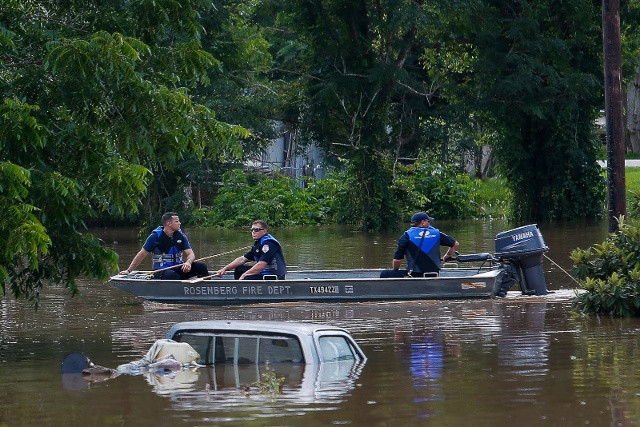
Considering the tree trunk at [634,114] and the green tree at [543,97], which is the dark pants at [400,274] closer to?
the green tree at [543,97]

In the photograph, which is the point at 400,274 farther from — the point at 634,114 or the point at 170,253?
the point at 634,114

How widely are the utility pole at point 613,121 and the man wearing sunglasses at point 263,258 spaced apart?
5.39m

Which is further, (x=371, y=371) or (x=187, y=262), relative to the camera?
(x=187, y=262)

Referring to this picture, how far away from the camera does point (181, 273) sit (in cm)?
2053

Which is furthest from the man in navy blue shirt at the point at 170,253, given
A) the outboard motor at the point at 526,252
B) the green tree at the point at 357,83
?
the green tree at the point at 357,83

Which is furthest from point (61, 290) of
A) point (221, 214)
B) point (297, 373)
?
point (221, 214)

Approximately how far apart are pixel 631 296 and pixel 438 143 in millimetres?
31887

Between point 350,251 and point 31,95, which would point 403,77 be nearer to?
point 350,251

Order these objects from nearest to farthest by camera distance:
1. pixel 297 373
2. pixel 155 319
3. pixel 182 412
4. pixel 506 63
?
pixel 182 412 → pixel 297 373 → pixel 155 319 → pixel 506 63

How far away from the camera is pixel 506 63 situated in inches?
1534

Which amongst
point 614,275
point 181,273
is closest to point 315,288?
point 181,273

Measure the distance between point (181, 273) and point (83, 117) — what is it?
23.8 feet

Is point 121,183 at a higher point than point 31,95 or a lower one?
lower

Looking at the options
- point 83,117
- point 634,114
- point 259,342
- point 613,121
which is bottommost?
point 259,342
